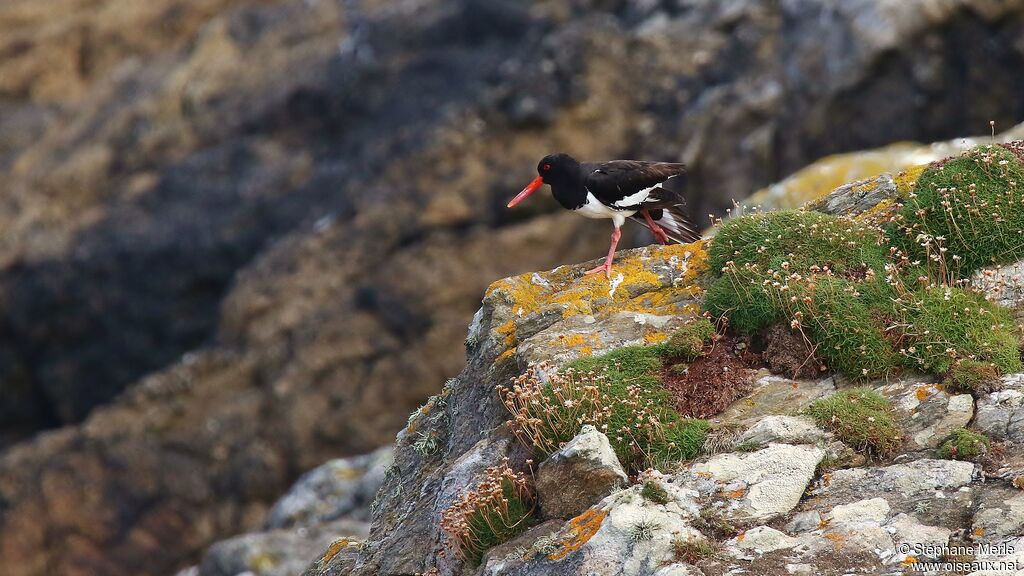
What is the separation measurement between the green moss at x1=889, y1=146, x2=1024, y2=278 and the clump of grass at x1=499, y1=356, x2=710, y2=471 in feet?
8.85

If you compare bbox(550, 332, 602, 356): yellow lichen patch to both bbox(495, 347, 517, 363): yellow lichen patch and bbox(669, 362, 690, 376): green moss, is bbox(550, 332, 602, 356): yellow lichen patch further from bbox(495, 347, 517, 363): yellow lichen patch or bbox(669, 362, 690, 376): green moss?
bbox(669, 362, 690, 376): green moss

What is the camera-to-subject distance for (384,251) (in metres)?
28.3

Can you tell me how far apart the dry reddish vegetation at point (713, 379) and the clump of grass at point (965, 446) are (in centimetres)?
178

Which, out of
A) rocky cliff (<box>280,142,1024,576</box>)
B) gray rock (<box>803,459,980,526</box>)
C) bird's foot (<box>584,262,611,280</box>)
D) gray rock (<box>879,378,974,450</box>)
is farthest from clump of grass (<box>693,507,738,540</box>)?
bird's foot (<box>584,262,611,280</box>)

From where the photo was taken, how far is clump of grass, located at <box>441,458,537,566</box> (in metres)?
8.25

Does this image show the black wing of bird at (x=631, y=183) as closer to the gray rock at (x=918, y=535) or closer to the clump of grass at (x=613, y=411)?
the clump of grass at (x=613, y=411)

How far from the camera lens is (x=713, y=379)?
896 centimetres

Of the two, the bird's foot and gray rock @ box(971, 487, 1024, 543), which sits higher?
the bird's foot

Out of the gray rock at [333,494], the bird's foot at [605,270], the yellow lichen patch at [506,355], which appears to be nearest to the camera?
the yellow lichen patch at [506,355]

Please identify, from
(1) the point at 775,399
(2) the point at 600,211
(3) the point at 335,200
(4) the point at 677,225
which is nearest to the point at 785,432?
(1) the point at 775,399

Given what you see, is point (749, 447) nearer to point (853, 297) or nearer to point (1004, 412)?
point (1004, 412)

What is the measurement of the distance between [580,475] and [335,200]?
22.9m

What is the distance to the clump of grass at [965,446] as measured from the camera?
24.3 ft

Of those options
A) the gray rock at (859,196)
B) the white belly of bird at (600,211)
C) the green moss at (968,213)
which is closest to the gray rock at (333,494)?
the white belly of bird at (600,211)
